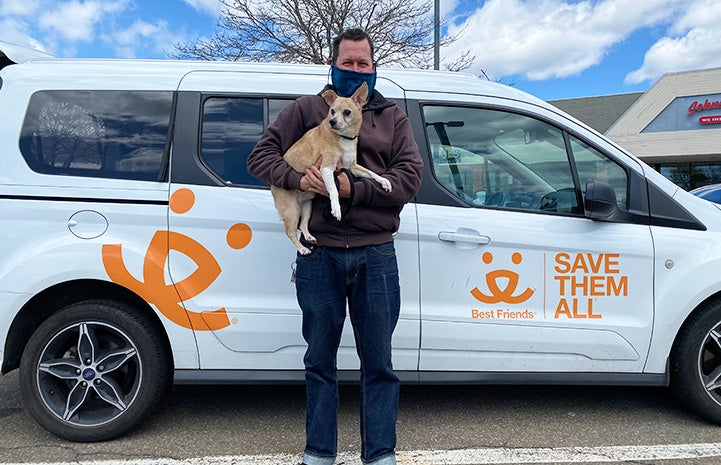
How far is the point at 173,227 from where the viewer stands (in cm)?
286

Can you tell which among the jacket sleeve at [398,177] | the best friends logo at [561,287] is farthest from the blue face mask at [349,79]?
the best friends logo at [561,287]

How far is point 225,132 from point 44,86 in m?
1.03

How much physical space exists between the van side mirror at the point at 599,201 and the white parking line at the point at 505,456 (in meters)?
1.27

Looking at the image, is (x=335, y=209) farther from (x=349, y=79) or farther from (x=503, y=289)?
(x=503, y=289)

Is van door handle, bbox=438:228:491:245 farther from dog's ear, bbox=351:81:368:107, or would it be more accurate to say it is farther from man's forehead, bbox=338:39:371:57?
man's forehead, bbox=338:39:371:57

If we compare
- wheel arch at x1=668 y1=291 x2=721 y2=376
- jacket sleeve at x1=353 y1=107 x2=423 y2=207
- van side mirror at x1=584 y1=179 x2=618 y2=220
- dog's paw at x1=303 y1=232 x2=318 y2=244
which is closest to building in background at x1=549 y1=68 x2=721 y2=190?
wheel arch at x1=668 y1=291 x2=721 y2=376

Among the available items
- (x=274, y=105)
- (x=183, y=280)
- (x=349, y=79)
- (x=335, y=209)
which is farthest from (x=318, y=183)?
(x=183, y=280)

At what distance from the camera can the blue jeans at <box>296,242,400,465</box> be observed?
2.31 m

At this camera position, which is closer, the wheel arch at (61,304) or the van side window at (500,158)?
the wheel arch at (61,304)

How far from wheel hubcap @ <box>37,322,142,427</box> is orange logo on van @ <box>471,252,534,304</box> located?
1.97m

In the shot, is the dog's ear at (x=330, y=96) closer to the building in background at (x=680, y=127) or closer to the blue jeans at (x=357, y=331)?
the blue jeans at (x=357, y=331)

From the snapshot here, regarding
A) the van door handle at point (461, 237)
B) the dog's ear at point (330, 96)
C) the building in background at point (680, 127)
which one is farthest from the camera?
the building in background at point (680, 127)

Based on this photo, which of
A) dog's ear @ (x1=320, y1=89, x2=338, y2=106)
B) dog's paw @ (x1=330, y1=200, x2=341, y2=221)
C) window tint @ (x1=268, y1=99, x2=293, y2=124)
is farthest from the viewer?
window tint @ (x1=268, y1=99, x2=293, y2=124)

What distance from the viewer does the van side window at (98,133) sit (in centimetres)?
289
